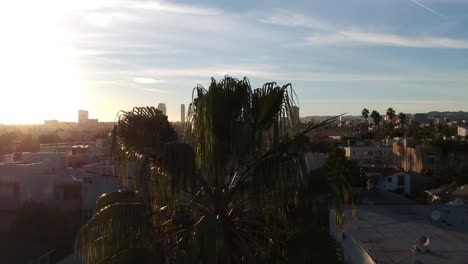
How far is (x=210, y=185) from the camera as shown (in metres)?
5.29

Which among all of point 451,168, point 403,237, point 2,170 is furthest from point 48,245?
point 451,168

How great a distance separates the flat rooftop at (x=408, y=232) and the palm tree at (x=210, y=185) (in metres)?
5.19

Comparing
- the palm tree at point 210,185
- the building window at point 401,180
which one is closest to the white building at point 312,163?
the palm tree at point 210,185

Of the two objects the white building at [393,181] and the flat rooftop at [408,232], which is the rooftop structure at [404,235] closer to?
the flat rooftop at [408,232]

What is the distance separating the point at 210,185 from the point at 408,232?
8.39m

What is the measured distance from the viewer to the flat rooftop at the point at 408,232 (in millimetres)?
10188

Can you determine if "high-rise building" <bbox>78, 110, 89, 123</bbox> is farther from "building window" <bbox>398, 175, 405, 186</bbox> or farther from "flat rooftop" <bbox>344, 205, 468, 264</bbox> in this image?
"flat rooftop" <bbox>344, 205, 468, 264</bbox>

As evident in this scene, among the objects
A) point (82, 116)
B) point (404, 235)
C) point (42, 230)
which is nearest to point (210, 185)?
point (404, 235)

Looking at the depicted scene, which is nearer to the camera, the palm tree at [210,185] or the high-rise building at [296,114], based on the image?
the palm tree at [210,185]

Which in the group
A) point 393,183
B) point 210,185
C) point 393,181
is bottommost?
point 393,183

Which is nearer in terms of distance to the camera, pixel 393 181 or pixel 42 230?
pixel 42 230

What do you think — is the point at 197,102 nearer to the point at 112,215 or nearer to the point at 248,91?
the point at 248,91

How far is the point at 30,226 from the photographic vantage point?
2055 cm

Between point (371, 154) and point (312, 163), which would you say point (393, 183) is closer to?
point (371, 154)
